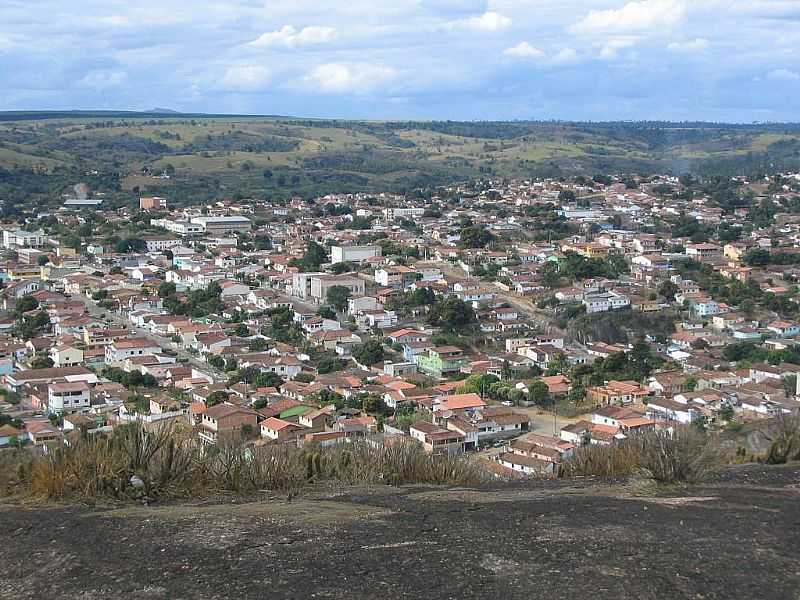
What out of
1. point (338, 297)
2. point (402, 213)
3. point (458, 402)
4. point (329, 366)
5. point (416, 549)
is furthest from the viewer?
point (402, 213)

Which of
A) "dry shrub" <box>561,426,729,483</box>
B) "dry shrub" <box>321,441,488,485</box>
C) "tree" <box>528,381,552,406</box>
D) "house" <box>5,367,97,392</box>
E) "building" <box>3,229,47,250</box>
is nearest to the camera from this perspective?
"dry shrub" <box>561,426,729,483</box>

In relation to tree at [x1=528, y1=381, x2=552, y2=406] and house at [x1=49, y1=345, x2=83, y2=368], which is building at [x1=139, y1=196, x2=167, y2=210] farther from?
tree at [x1=528, y1=381, x2=552, y2=406]

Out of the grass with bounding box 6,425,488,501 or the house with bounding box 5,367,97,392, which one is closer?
the grass with bounding box 6,425,488,501

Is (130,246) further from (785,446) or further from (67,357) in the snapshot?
(785,446)

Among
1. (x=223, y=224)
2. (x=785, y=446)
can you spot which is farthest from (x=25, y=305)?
(x=785, y=446)

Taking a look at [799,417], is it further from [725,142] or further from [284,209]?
[725,142]

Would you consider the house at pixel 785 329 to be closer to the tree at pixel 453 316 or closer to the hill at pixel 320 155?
the tree at pixel 453 316

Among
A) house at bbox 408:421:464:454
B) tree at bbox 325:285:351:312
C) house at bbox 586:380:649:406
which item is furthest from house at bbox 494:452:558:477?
tree at bbox 325:285:351:312
